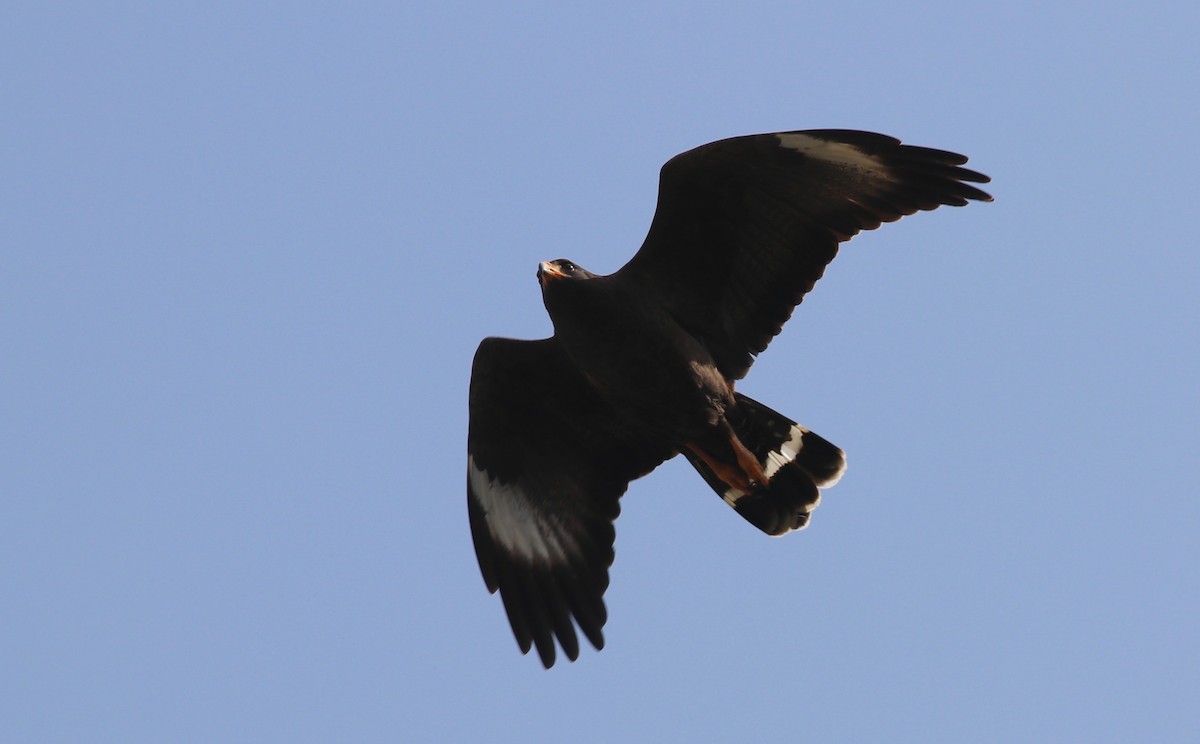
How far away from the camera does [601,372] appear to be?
9.36m

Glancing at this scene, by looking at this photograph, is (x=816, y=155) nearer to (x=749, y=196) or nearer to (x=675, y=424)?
(x=749, y=196)

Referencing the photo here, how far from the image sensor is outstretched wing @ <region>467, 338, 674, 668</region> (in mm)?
9953

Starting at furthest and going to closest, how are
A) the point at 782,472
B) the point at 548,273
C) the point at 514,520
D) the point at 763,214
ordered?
the point at 514,520 → the point at 782,472 → the point at 763,214 → the point at 548,273

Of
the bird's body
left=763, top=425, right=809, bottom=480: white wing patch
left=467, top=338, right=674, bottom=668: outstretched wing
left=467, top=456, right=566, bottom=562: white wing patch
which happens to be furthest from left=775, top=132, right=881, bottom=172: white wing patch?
left=467, top=456, right=566, bottom=562: white wing patch

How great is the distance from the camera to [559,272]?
30.5ft

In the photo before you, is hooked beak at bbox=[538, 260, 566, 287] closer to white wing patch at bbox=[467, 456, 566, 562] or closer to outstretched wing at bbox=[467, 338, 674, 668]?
outstretched wing at bbox=[467, 338, 674, 668]

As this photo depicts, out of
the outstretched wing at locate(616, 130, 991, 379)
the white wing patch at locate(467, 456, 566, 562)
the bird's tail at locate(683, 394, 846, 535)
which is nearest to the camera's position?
the outstretched wing at locate(616, 130, 991, 379)

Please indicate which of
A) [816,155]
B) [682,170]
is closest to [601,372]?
[682,170]

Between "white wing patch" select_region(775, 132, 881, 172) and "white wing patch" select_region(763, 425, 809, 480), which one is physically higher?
"white wing patch" select_region(775, 132, 881, 172)

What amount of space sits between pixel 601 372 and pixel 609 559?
4.96ft

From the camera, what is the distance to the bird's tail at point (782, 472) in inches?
390

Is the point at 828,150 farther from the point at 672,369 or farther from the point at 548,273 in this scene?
the point at 548,273

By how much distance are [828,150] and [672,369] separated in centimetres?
173

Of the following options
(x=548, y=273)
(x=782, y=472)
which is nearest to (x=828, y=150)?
(x=548, y=273)
